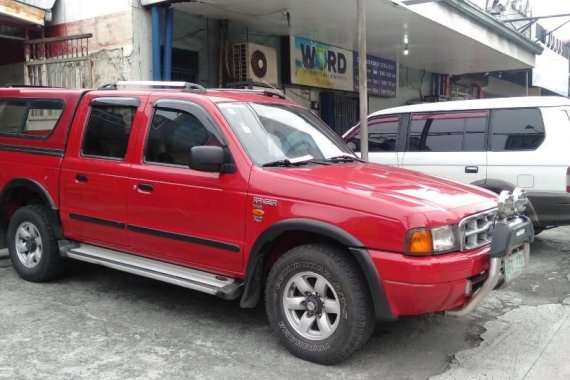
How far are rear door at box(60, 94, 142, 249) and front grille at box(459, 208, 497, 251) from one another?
8.63ft

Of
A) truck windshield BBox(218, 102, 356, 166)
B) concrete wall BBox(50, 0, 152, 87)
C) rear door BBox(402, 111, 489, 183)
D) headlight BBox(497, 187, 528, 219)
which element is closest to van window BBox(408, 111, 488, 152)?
rear door BBox(402, 111, 489, 183)

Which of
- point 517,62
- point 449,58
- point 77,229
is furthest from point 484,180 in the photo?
point 517,62

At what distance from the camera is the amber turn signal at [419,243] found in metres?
3.30

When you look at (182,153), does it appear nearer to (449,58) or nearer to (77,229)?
(77,229)

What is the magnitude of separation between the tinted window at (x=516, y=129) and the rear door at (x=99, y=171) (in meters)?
4.24

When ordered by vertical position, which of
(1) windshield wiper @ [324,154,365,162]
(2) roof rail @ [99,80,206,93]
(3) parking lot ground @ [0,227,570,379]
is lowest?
(3) parking lot ground @ [0,227,570,379]

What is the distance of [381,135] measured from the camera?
7594 millimetres

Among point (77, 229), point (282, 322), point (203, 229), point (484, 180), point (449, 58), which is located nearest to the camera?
point (282, 322)

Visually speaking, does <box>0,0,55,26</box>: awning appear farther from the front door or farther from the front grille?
the front grille

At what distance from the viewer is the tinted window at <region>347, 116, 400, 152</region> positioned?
293 inches

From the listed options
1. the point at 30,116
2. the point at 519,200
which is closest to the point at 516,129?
the point at 519,200

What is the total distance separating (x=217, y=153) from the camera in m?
3.88

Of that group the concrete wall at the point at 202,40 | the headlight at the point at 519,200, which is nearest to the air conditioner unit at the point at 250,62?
the concrete wall at the point at 202,40

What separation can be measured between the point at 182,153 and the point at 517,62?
13.9m
